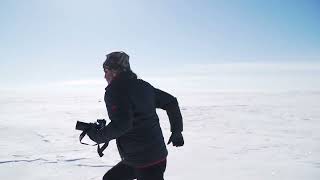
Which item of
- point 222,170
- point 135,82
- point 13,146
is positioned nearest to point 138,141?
point 135,82

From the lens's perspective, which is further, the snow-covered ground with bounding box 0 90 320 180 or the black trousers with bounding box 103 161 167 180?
the snow-covered ground with bounding box 0 90 320 180

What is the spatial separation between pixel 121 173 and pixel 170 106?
0.56 metres

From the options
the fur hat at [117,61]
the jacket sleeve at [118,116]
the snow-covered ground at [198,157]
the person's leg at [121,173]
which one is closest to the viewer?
the jacket sleeve at [118,116]

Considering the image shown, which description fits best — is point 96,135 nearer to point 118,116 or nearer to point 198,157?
point 118,116

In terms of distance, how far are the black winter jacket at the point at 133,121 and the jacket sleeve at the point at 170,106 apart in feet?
0.31

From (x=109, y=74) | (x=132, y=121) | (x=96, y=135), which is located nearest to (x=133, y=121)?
(x=132, y=121)

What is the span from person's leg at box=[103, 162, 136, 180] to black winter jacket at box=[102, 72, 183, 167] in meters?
0.09

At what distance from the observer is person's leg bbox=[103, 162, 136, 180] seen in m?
2.49

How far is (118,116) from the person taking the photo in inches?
84.6

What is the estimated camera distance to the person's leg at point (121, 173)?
249 cm

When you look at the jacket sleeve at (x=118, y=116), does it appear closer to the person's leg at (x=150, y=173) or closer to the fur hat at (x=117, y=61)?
the fur hat at (x=117, y=61)

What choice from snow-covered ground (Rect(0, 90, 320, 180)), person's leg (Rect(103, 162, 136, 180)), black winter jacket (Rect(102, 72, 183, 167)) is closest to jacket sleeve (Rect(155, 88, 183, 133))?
black winter jacket (Rect(102, 72, 183, 167))

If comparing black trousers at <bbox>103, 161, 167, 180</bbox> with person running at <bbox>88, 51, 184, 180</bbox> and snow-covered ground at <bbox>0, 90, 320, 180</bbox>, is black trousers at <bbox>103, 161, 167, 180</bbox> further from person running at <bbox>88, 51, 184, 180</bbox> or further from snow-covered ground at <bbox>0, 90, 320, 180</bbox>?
snow-covered ground at <bbox>0, 90, 320, 180</bbox>

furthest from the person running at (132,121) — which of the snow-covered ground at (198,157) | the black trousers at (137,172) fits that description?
the snow-covered ground at (198,157)
